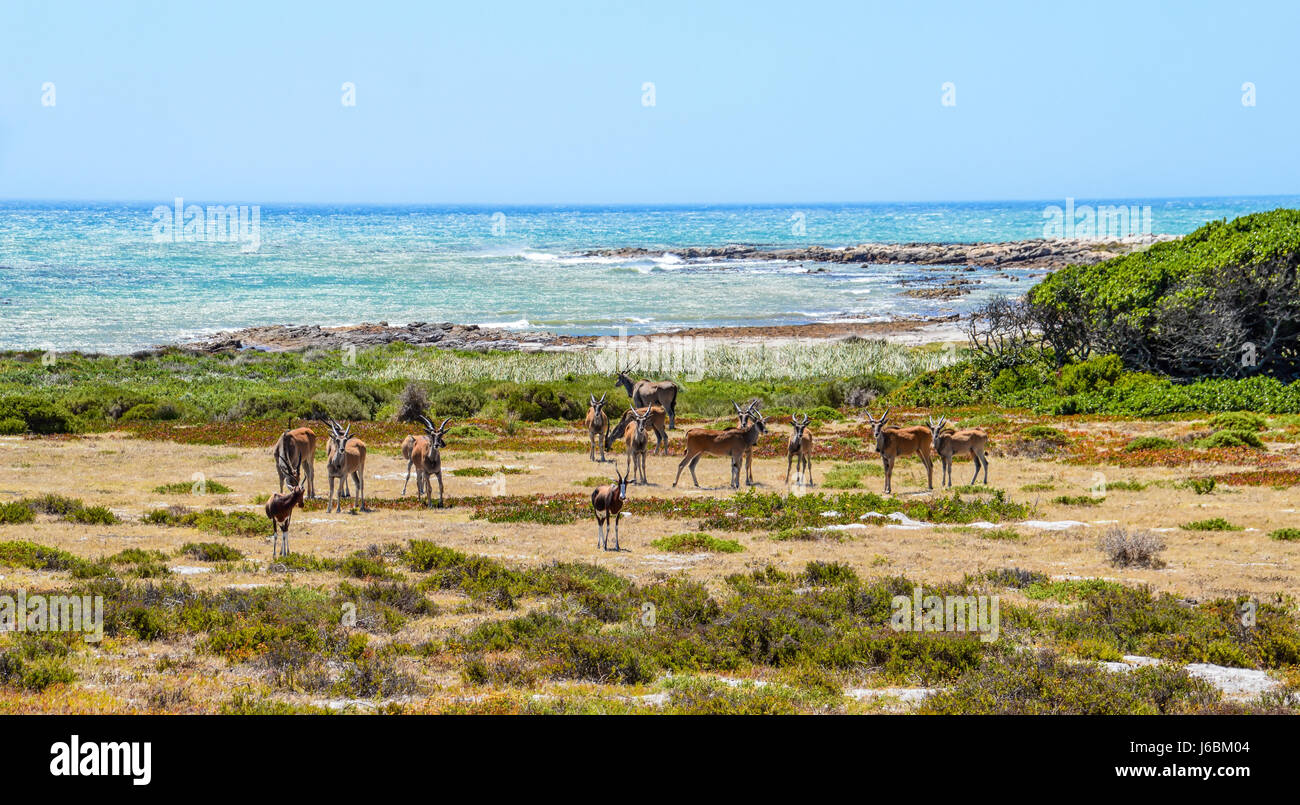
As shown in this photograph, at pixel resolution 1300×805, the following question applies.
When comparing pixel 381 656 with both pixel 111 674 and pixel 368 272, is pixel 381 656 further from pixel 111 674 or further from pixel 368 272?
pixel 368 272

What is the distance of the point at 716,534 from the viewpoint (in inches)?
731

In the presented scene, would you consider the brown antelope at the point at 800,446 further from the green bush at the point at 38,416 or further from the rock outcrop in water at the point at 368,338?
the rock outcrop in water at the point at 368,338

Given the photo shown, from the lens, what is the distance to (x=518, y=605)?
1342 cm

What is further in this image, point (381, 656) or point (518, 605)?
point (518, 605)

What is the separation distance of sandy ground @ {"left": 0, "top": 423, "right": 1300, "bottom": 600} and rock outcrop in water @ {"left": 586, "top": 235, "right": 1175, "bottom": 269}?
10104 centimetres

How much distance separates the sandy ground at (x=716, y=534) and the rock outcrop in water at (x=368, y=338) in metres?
37.6

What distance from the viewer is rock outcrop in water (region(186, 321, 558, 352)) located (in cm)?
6384

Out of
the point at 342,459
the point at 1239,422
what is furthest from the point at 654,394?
the point at 1239,422

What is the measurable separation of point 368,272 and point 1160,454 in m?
106

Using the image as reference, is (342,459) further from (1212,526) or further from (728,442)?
(1212,526)

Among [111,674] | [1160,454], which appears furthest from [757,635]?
[1160,454]
